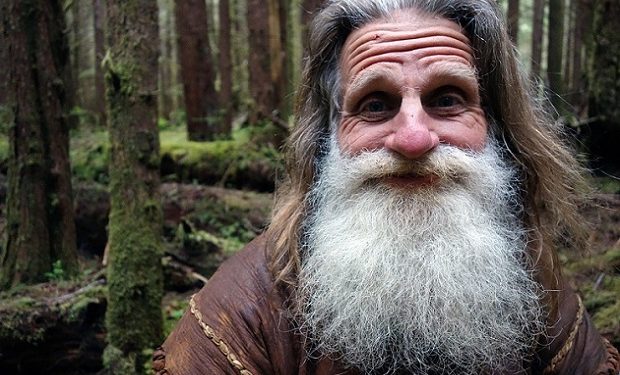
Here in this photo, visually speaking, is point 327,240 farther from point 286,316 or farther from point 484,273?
point 484,273

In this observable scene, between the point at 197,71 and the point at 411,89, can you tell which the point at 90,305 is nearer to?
the point at 411,89

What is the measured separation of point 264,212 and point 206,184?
196 centimetres

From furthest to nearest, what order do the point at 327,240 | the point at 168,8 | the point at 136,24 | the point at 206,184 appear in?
the point at 168,8, the point at 206,184, the point at 136,24, the point at 327,240

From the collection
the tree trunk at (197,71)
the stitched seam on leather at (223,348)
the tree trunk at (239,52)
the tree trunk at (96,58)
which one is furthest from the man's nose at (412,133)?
the tree trunk at (239,52)

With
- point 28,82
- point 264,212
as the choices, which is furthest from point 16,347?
point 264,212

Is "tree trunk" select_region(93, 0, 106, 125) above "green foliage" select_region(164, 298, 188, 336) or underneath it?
above

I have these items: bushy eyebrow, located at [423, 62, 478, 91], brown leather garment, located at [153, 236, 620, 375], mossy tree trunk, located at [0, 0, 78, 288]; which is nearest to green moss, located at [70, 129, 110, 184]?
mossy tree trunk, located at [0, 0, 78, 288]

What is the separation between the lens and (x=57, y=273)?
5.37m

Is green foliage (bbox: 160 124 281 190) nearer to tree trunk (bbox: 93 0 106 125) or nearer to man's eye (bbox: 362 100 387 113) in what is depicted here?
tree trunk (bbox: 93 0 106 125)

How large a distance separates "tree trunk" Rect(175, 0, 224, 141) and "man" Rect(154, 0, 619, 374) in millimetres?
8942

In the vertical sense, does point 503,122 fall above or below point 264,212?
above

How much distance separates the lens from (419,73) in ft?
6.67

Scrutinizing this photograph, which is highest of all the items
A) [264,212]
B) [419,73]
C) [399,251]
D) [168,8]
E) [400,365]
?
[168,8]

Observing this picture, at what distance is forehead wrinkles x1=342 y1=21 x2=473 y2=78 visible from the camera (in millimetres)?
2072
